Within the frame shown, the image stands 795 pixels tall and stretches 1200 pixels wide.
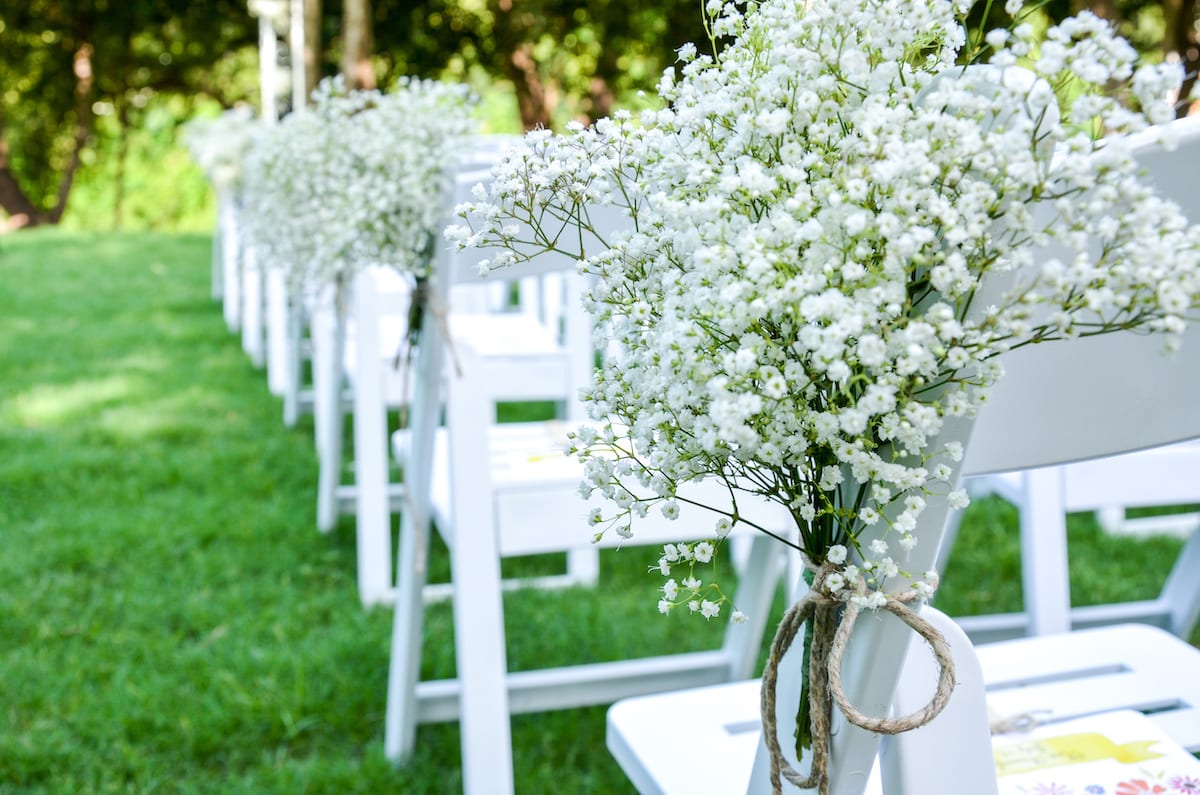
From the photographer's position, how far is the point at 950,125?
0.56 meters

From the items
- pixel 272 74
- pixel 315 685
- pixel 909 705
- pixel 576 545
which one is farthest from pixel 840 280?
pixel 272 74

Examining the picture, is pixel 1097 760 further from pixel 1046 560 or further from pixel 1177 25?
pixel 1177 25

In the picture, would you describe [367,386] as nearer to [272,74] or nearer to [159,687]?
[159,687]

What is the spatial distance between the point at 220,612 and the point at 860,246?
232 centimetres

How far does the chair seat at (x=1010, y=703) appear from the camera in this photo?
1.08 m

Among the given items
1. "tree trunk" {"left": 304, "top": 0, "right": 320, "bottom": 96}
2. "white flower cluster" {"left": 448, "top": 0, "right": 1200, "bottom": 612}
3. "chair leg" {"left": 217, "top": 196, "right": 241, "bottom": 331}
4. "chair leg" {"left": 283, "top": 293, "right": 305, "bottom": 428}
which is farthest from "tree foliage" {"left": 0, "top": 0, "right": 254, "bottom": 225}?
"white flower cluster" {"left": 448, "top": 0, "right": 1200, "bottom": 612}

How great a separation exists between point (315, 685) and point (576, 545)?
771mm

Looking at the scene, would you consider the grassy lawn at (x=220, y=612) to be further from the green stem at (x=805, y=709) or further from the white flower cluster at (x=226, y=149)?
the green stem at (x=805, y=709)

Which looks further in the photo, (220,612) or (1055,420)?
(220,612)

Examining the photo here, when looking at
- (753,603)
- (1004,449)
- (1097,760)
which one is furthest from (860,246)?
(753,603)

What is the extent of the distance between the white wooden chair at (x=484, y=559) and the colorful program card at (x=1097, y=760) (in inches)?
25.2

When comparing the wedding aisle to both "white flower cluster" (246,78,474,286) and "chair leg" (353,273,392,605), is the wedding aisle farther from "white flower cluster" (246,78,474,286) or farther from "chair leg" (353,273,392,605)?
"white flower cluster" (246,78,474,286)

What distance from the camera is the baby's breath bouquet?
0.55 m

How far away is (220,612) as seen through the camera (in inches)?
103
